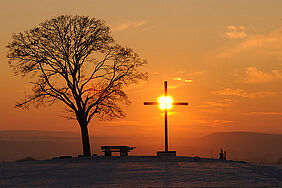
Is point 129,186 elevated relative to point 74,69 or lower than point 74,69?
lower

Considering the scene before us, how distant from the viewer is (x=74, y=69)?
38.1 meters

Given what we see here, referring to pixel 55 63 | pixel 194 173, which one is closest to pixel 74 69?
pixel 55 63

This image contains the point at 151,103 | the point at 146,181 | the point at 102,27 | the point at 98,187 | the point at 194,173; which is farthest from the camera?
the point at 102,27

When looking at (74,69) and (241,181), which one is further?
(74,69)

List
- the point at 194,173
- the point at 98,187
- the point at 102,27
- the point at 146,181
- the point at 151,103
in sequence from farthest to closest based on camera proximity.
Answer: the point at 102,27 → the point at 151,103 → the point at 194,173 → the point at 146,181 → the point at 98,187

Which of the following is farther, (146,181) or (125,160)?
(125,160)

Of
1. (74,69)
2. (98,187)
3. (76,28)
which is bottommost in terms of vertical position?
(98,187)

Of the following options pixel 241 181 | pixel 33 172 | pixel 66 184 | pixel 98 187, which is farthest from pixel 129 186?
pixel 33 172

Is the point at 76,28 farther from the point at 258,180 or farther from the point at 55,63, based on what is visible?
the point at 258,180

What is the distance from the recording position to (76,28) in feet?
125

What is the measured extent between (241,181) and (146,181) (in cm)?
405

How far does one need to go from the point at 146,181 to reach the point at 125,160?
11.8m

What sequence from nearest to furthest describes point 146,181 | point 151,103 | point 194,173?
point 146,181, point 194,173, point 151,103

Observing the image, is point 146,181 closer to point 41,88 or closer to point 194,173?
point 194,173
